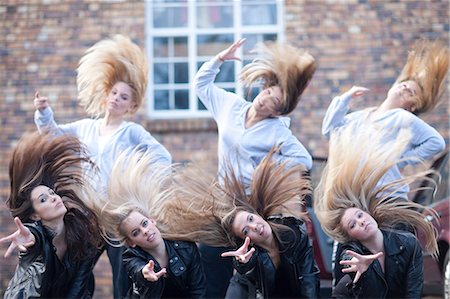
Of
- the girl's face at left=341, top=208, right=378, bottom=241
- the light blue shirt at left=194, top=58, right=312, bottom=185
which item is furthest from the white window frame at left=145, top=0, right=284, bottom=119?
the girl's face at left=341, top=208, right=378, bottom=241

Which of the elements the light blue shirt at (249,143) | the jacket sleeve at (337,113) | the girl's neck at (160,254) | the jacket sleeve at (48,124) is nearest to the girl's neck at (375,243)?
the light blue shirt at (249,143)

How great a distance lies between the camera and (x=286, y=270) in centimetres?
634

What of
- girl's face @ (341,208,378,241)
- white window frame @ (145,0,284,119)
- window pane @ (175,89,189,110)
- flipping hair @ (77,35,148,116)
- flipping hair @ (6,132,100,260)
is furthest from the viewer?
window pane @ (175,89,189,110)

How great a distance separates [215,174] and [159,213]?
497 millimetres

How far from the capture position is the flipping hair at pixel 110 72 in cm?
718

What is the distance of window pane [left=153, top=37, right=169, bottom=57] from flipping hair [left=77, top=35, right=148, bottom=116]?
162 inches

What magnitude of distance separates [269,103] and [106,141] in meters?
1.23

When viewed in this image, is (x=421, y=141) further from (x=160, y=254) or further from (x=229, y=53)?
(x=160, y=254)

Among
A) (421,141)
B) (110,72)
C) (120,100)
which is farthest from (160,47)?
(421,141)

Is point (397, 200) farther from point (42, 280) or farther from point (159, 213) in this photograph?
point (42, 280)

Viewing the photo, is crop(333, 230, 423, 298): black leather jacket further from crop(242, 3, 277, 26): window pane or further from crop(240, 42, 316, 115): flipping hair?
crop(242, 3, 277, 26): window pane

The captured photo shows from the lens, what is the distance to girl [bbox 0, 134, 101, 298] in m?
6.12

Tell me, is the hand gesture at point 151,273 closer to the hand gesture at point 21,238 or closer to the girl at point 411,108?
the hand gesture at point 21,238

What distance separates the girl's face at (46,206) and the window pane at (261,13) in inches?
225
